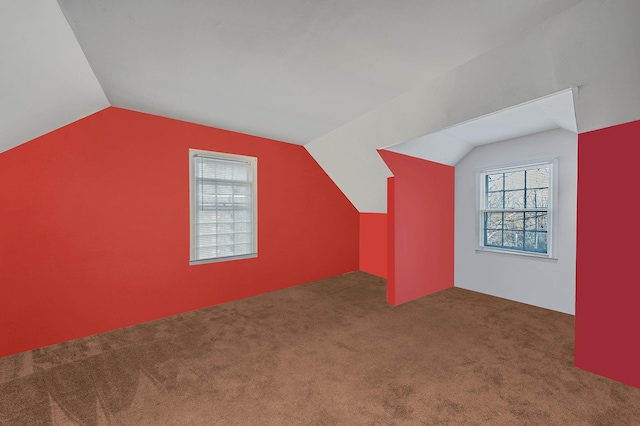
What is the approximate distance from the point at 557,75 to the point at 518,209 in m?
2.42

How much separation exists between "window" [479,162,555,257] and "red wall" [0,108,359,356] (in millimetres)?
3488

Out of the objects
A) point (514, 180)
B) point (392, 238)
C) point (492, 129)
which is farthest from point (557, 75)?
point (514, 180)

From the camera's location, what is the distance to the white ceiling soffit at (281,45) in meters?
1.47

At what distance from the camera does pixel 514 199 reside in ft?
12.2

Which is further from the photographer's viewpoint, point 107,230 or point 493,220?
point 493,220

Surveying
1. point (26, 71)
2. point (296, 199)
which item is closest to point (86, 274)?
point (26, 71)

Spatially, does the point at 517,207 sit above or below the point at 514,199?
below

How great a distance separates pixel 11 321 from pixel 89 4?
9.08 feet

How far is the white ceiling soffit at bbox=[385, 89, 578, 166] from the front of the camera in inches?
98.6

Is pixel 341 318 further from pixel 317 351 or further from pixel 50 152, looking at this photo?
pixel 50 152

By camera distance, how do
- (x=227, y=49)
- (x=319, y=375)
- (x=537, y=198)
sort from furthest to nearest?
(x=537, y=198), (x=319, y=375), (x=227, y=49)

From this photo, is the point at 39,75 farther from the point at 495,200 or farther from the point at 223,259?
the point at 495,200

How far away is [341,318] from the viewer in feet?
10.2

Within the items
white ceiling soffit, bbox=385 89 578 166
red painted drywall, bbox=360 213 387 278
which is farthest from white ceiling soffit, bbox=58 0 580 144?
red painted drywall, bbox=360 213 387 278
